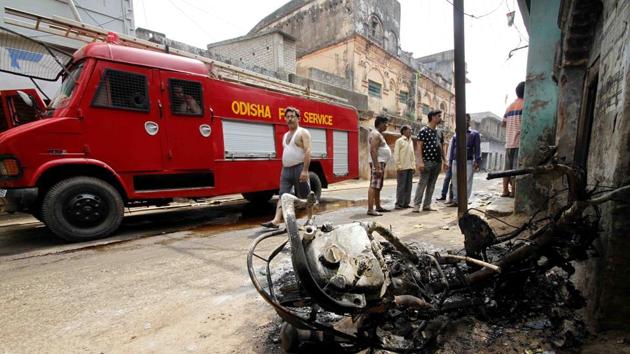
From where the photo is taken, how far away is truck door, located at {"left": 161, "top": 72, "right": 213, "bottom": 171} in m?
4.42

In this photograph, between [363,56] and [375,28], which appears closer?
[363,56]

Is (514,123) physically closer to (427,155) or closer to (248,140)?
(427,155)

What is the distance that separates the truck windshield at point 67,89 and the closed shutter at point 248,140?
6.74 ft

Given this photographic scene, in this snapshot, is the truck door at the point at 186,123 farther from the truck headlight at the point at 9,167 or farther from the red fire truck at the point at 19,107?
the red fire truck at the point at 19,107

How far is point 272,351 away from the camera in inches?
A: 59.8

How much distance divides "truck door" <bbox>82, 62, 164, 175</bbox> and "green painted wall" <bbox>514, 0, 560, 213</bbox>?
5.33m

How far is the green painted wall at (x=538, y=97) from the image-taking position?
153 inches

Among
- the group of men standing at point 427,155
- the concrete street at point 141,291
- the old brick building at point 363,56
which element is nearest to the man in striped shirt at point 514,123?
the group of men standing at point 427,155

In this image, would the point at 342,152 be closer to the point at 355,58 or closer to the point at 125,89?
the point at 125,89

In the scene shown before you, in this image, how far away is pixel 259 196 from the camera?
265 inches

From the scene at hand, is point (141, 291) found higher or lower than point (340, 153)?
lower

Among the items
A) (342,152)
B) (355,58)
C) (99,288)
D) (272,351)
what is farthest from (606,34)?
(355,58)

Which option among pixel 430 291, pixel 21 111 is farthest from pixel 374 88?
pixel 430 291

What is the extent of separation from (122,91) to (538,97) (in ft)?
19.3
